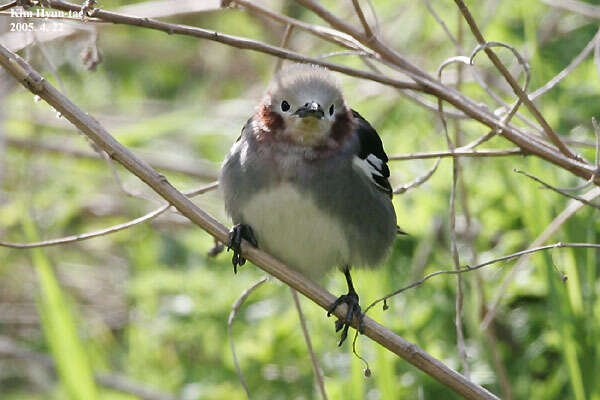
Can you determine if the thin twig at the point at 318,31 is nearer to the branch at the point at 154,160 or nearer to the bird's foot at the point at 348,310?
the bird's foot at the point at 348,310

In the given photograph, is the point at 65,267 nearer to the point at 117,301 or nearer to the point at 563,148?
the point at 117,301

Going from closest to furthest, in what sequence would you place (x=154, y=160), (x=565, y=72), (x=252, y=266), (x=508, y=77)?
(x=508, y=77) < (x=565, y=72) < (x=252, y=266) < (x=154, y=160)

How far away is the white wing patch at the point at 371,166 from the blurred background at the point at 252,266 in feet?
0.92

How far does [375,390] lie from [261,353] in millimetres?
528

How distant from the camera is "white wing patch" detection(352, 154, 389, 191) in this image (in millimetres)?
2650

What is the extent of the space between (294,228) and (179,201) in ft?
1.67

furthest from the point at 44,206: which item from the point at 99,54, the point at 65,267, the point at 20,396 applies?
the point at 99,54

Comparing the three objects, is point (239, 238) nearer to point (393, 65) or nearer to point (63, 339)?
point (393, 65)

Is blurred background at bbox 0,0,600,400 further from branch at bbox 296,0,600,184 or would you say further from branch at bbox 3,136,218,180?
branch at bbox 296,0,600,184

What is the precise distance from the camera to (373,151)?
2779mm

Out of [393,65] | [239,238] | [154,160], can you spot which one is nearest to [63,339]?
[239,238]

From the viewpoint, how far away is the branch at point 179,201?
6.88ft

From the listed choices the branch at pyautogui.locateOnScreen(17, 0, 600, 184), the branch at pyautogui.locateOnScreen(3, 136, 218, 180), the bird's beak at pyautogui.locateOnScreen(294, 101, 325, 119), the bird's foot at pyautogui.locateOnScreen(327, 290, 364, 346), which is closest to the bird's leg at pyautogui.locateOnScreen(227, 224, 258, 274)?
the bird's foot at pyautogui.locateOnScreen(327, 290, 364, 346)

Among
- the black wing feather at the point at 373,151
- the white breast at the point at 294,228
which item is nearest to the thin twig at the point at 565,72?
the black wing feather at the point at 373,151
